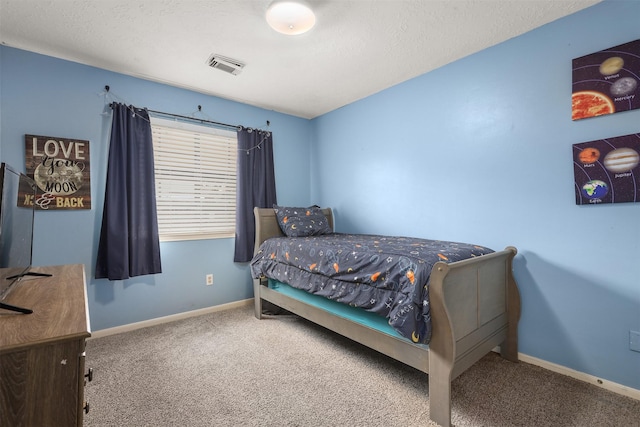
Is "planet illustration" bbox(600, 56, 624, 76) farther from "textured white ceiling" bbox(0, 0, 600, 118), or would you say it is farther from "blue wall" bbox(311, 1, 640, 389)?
"textured white ceiling" bbox(0, 0, 600, 118)


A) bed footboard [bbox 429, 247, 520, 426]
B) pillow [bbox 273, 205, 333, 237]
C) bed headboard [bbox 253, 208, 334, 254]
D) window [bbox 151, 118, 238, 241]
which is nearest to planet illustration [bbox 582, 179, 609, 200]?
bed footboard [bbox 429, 247, 520, 426]

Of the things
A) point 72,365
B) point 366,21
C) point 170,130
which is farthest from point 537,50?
point 170,130

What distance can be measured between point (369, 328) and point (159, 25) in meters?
2.43

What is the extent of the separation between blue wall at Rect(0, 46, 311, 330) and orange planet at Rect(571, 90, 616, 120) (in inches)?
105

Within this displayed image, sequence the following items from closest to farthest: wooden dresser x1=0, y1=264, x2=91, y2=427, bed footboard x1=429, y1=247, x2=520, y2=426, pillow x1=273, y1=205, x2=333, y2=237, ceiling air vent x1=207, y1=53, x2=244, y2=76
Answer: wooden dresser x1=0, y1=264, x2=91, y2=427 < bed footboard x1=429, y1=247, x2=520, y2=426 < ceiling air vent x1=207, y1=53, x2=244, y2=76 < pillow x1=273, y1=205, x2=333, y2=237

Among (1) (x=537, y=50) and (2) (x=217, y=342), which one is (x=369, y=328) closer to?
(2) (x=217, y=342)

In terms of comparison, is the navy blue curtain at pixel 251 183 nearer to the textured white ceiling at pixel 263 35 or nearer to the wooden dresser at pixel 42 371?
the textured white ceiling at pixel 263 35

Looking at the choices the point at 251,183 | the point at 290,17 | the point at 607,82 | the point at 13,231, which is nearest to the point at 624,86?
the point at 607,82

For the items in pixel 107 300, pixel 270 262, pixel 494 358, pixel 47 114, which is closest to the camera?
pixel 494 358

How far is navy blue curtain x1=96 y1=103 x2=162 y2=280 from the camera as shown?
2496mm

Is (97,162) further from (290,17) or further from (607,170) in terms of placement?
(607,170)

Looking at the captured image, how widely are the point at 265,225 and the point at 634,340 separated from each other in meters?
2.80

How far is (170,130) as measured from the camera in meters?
2.91

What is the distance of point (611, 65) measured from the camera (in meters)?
1.73
